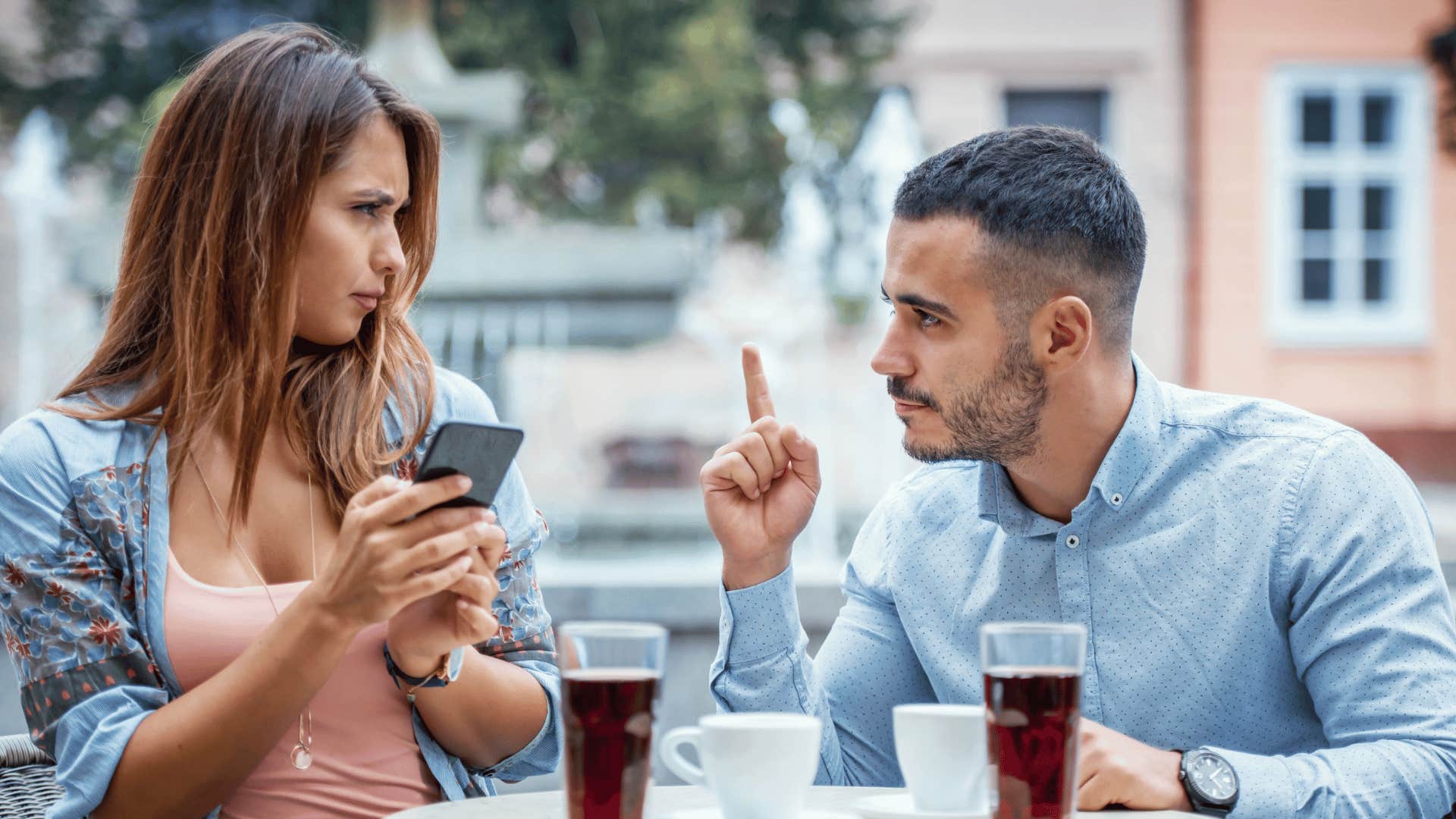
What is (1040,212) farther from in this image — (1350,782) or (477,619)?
(477,619)

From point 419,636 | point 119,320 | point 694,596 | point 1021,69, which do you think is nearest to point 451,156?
point 694,596

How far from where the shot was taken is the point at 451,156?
561 cm

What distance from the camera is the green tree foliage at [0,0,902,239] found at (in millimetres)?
10633

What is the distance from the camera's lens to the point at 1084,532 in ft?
5.14

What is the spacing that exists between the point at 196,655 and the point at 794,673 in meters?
0.60

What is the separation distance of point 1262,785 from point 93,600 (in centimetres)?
111

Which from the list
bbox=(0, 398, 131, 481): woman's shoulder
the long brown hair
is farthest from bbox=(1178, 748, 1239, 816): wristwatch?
bbox=(0, 398, 131, 481): woman's shoulder

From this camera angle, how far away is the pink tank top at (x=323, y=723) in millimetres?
1477

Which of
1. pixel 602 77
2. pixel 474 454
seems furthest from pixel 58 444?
pixel 602 77

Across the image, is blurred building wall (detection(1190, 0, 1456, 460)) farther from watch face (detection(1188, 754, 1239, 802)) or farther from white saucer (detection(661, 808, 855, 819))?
white saucer (detection(661, 808, 855, 819))

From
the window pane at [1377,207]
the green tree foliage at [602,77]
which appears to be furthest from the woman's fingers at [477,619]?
the window pane at [1377,207]

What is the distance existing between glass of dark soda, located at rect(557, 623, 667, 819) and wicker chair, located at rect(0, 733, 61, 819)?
0.72 metres

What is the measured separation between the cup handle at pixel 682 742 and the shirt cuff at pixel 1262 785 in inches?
19.6

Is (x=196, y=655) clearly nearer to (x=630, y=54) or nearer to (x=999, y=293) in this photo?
(x=999, y=293)
